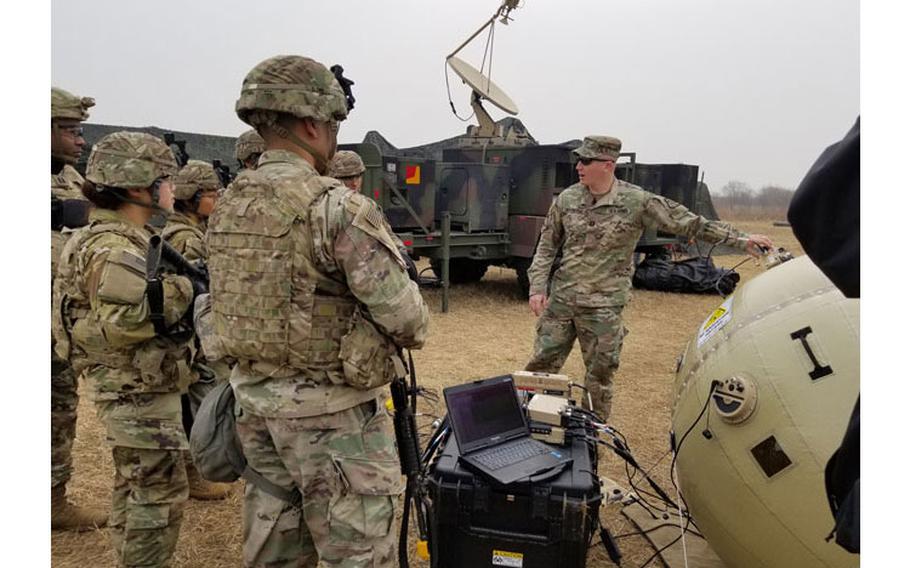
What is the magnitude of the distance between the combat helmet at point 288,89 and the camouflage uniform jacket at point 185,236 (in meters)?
1.68

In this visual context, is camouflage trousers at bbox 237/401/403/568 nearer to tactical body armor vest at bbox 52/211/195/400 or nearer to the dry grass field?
tactical body armor vest at bbox 52/211/195/400

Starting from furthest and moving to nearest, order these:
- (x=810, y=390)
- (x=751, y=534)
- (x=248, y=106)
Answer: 1. (x=751, y=534)
2. (x=810, y=390)
3. (x=248, y=106)

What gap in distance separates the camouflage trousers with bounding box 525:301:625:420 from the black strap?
2.72 m

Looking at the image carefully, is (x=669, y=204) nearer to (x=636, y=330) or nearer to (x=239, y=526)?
(x=239, y=526)

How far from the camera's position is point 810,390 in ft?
7.89

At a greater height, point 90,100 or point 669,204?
point 90,100

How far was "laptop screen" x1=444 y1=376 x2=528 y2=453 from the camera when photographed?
300 centimetres

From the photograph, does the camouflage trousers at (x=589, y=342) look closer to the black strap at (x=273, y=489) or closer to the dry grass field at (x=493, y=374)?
the dry grass field at (x=493, y=374)

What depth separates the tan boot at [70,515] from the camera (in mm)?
3551

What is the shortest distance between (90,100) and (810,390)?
11.5 ft

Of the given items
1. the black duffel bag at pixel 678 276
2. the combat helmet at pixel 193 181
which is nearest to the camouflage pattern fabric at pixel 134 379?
the combat helmet at pixel 193 181

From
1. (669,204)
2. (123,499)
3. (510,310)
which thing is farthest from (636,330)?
(123,499)

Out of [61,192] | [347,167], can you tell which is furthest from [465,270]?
[61,192]

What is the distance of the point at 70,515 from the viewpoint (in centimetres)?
359
